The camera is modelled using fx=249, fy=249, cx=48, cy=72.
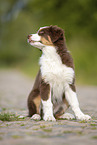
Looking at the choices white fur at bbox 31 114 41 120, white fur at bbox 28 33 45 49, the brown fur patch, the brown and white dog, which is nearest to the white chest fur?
the brown and white dog

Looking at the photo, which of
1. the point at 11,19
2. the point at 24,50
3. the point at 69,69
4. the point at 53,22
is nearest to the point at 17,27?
the point at 11,19

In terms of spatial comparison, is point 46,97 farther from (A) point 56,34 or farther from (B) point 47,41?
(A) point 56,34

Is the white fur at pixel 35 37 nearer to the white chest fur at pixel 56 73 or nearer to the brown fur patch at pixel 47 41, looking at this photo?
the brown fur patch at pixel 47 41

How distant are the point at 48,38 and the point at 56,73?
75cm

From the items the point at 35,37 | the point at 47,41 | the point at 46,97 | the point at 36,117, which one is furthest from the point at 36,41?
the point at 36,117

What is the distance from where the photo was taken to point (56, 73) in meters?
4.54

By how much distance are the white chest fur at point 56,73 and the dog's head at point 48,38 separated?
0.48 feet

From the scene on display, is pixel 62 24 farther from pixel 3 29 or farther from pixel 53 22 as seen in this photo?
pixel 3 29

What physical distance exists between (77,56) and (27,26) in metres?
20.1

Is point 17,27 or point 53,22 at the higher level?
point 17,27

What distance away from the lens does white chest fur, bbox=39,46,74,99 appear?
4531 mm

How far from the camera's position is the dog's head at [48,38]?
4770 mm

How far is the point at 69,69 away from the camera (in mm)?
4555

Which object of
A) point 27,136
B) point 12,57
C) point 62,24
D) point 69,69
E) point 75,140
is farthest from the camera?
point 12,57
